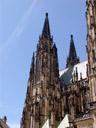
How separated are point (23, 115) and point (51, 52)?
1338 centimetres

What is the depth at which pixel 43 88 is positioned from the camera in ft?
117

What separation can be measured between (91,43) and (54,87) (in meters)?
13.1

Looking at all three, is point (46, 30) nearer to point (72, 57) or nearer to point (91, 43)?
point (72, 57)

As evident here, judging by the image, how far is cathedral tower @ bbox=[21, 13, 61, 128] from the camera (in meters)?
31.7

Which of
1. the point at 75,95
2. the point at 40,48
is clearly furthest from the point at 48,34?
the point at 75,95

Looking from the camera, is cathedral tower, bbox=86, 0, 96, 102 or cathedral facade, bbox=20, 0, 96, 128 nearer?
cathedral tower, bbox=86, 0, 96, 102

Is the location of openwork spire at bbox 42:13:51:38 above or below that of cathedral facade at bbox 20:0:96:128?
above

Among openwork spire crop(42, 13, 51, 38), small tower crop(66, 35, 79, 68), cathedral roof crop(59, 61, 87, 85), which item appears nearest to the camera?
cathedral roof crop(59, 61, 87, 85)

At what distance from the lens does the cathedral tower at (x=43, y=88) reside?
104ft

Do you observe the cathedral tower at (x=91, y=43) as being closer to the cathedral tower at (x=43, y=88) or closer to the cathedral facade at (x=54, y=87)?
the cathedral facade at (x=54, y=87)

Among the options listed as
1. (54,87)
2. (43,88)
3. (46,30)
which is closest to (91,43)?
(54,87)

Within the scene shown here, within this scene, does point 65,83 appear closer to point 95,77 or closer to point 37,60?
point 37,60

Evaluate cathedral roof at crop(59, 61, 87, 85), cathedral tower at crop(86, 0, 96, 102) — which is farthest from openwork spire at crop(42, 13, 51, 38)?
cathedral tower at crop(86, 0, 96, 102)

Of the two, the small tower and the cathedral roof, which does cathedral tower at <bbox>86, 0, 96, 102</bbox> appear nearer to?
the cathedral roof
